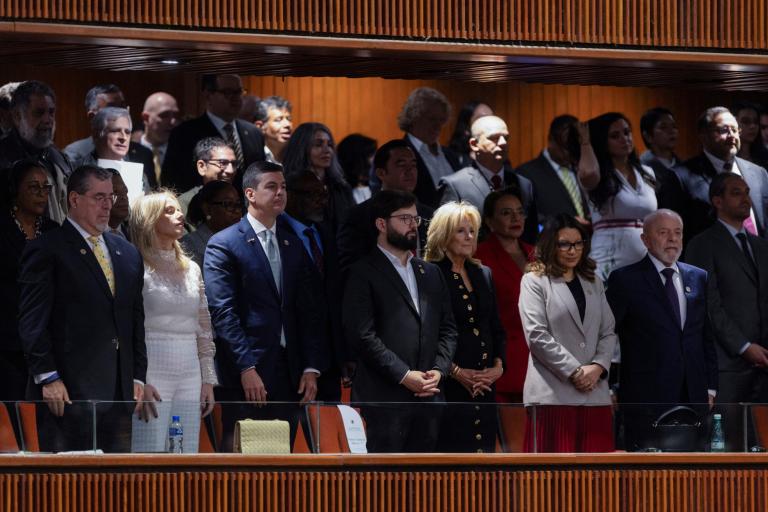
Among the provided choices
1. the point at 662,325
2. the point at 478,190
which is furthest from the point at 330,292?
the point at 662,325

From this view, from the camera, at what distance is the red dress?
25.2 ft

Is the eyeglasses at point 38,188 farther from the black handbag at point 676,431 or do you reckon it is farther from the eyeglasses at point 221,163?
the black handbag at point 676,431

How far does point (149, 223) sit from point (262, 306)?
0.61m

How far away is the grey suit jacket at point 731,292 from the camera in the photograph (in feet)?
26.4

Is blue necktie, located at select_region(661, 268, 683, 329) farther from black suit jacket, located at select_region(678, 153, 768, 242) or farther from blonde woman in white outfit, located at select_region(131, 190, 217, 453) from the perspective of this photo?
blonde woman in white outfit, located at select_region(131, 190, 217, 453)

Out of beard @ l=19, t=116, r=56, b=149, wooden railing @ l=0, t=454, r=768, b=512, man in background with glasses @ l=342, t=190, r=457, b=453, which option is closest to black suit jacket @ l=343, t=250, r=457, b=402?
man in background with glasses @ l=342, t=190, r=457, b=453

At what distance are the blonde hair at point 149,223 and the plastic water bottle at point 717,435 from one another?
2.24m

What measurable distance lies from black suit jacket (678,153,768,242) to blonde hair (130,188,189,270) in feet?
10.4

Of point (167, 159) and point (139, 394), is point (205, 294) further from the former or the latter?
point (167, 159)

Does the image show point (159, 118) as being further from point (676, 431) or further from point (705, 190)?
point (676, 431)

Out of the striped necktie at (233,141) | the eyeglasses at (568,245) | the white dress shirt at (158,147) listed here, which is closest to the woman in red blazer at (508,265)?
the eyeglasses at (568,245)

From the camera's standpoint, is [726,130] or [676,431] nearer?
[676,431]

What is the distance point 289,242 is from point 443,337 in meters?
0.79

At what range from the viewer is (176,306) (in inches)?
268
